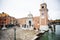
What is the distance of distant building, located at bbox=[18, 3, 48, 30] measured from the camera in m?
2.45

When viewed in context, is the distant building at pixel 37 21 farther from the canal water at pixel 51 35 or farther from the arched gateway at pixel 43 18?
the canal water at pixel 51 35

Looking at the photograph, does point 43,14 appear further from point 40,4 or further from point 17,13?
point 17,13

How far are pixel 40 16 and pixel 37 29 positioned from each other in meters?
0.24

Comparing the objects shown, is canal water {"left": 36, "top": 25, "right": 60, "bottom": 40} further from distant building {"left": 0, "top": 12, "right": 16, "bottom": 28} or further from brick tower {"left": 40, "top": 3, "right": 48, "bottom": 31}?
distant building {"left": 0, "top": 12, "right": 16, "bottom": 28}

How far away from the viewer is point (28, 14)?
2.49 m

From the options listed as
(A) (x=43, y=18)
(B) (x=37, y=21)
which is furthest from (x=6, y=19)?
(A) (x=43, y=18)

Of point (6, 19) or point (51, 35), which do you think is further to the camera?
point (6, 19)

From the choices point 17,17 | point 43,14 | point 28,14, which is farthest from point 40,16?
point 17,17

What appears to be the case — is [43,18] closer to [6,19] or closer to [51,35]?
[51,35]

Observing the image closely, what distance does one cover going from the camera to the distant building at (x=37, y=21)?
96.6 inches

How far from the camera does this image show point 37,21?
2465 millimetres

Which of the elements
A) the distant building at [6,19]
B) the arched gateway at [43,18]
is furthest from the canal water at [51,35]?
the distant building at [6,19]

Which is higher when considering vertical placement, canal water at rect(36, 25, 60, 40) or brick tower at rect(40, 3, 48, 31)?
brick tower at rect(40, 3, 48, 31)

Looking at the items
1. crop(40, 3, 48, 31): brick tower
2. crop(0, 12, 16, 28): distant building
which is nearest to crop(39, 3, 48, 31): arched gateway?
crop(40, 3, 48, 31): brick tower
